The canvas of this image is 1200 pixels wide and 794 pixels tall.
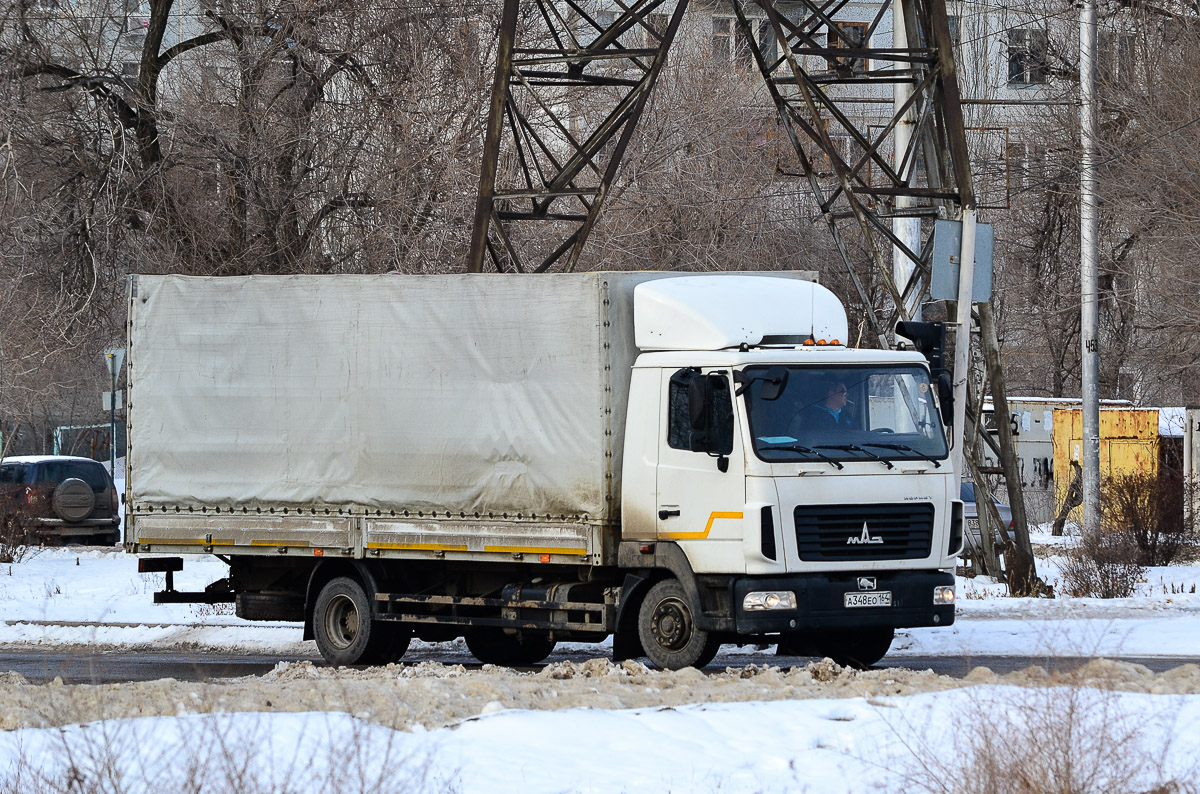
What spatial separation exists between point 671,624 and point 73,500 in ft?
65.4

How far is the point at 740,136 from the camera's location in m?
35.4

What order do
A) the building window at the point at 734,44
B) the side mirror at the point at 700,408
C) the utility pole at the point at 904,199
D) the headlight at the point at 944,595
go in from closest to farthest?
the side mirror at the point at 700,408, the headlight at the point at 944,595, the utility pole at the point at 904,199, the building window at the point at 734,44

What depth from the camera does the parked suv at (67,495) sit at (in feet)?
93.8

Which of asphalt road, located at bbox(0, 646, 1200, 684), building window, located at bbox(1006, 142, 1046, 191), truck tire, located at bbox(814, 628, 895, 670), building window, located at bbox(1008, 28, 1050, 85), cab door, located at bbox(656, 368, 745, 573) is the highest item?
building window, located at bbox(1008, 28, 1050, 85)

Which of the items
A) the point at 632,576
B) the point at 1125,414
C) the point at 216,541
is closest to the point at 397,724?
the point at 632,576

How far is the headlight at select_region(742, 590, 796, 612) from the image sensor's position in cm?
1146

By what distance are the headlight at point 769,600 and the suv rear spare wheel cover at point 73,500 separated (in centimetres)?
2055

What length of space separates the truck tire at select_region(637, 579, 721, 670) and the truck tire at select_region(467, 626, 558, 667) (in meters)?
2.26

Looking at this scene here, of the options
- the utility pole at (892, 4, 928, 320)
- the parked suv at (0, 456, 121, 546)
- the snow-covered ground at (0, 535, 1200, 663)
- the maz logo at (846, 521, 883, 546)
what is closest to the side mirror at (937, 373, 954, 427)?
the maz logo at (846, 521, 883, 546)

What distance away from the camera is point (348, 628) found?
13.9m

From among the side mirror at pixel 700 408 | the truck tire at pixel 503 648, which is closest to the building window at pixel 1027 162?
the truck tire at pixel 503 648

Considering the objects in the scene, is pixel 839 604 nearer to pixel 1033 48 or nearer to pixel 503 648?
pixel 503 648

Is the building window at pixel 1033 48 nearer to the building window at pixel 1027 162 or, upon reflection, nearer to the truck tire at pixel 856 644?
the building window at pixel 1027 162

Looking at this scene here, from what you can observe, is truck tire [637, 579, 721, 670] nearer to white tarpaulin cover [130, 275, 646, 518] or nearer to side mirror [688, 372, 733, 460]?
white tarpaulin cover [130, 275, 646, 518]
